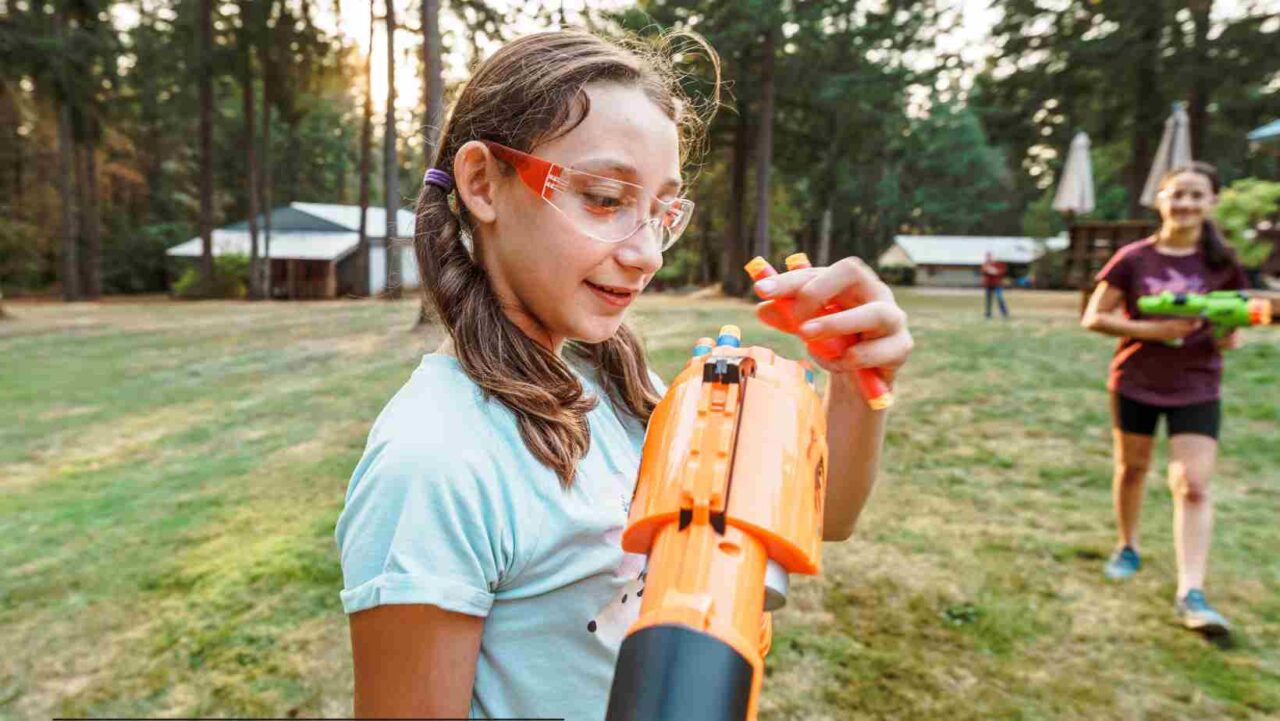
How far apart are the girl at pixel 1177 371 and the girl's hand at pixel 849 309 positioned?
3522 millimetres

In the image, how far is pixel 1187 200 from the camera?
13.5ft

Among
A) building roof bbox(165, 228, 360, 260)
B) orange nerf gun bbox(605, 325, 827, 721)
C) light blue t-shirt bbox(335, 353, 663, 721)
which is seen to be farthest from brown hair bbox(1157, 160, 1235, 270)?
building roof bbox(165, 228, 360, 260)

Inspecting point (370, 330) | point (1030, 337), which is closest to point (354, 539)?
point (1030, 337)

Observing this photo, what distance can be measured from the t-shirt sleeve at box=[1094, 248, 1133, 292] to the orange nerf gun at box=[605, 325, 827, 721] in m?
3.96

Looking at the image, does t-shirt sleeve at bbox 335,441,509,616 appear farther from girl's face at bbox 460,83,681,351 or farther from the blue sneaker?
the blue sneaker

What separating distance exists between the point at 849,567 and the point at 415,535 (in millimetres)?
4031

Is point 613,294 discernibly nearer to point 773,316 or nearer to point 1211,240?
point 773,316

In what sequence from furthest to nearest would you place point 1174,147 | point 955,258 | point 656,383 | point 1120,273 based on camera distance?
point 955,258 → point 1174,147 → point 1120,273 → point 656,383

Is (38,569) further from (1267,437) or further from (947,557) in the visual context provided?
(1267,437)

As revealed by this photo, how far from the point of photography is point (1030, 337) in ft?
38.5

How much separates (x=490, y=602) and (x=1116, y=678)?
350cm

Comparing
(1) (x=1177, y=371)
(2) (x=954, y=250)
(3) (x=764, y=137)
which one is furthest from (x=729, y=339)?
(2) (x=954, y=250)

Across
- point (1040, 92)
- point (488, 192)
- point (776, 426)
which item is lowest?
point (776, 426)

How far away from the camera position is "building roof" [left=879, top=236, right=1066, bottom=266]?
5325cm
